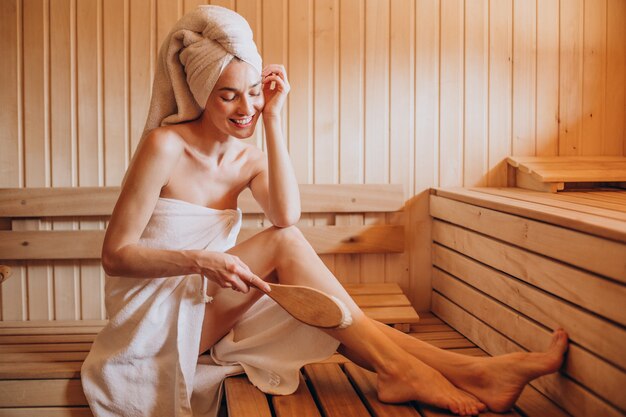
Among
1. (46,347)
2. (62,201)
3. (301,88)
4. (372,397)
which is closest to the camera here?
(372,397)

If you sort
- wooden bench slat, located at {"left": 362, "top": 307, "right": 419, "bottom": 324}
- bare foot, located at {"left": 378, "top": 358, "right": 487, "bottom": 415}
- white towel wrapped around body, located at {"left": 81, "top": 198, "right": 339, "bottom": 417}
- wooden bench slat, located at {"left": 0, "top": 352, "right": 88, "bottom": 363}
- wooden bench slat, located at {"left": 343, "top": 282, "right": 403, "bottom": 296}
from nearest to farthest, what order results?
bare foot, located at {"left": 378, "top": 358, "right": 487, "bottom": 415}
white towel wrapped around body, located at {"left": 81, "top": 198, "right": 339, "bottom": 417}
wooden bench slat, located at {"left": 0, "top": 352, "right": 88, "bottom": 363}
wooden bench slat, located at {"left": 362, "top": 307, "right": 419, "bottom": 324}
wooden bench slat, located at {"left": 343, "top": 282, "right": 403, "bottom": 296}

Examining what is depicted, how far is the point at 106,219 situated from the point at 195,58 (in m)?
1.08

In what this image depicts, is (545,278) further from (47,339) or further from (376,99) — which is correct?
(47,339)

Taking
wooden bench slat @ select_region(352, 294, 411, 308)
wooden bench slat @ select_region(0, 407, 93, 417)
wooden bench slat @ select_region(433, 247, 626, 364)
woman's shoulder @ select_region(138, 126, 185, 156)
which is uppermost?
woman's shoulder @ select_region(138, 126, 185, 156)

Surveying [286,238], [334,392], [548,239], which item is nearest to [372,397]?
[334,392]

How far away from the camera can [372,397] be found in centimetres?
175

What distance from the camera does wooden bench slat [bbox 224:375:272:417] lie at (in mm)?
1654

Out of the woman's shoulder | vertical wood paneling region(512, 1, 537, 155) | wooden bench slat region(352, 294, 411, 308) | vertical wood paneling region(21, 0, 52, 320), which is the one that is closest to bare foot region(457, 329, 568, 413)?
wooden bench slat region(352, 294, 411, 308)

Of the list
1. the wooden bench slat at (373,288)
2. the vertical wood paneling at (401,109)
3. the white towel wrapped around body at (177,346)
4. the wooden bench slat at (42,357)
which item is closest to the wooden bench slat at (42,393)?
the wooden bench slat at (42,357)

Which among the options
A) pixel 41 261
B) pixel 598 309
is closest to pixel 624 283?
pixel 598 309

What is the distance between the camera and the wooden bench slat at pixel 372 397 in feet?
5.37

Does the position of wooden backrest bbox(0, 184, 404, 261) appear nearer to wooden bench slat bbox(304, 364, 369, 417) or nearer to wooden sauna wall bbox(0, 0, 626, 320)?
wooden sauna wall bbox(0, 0, 626, 320)

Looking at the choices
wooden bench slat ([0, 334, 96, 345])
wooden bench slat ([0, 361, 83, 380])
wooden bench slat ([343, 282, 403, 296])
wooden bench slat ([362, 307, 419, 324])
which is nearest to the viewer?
wooden bench slat ([0, 361, 83, 380])

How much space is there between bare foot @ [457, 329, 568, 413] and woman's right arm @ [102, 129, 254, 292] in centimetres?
63
